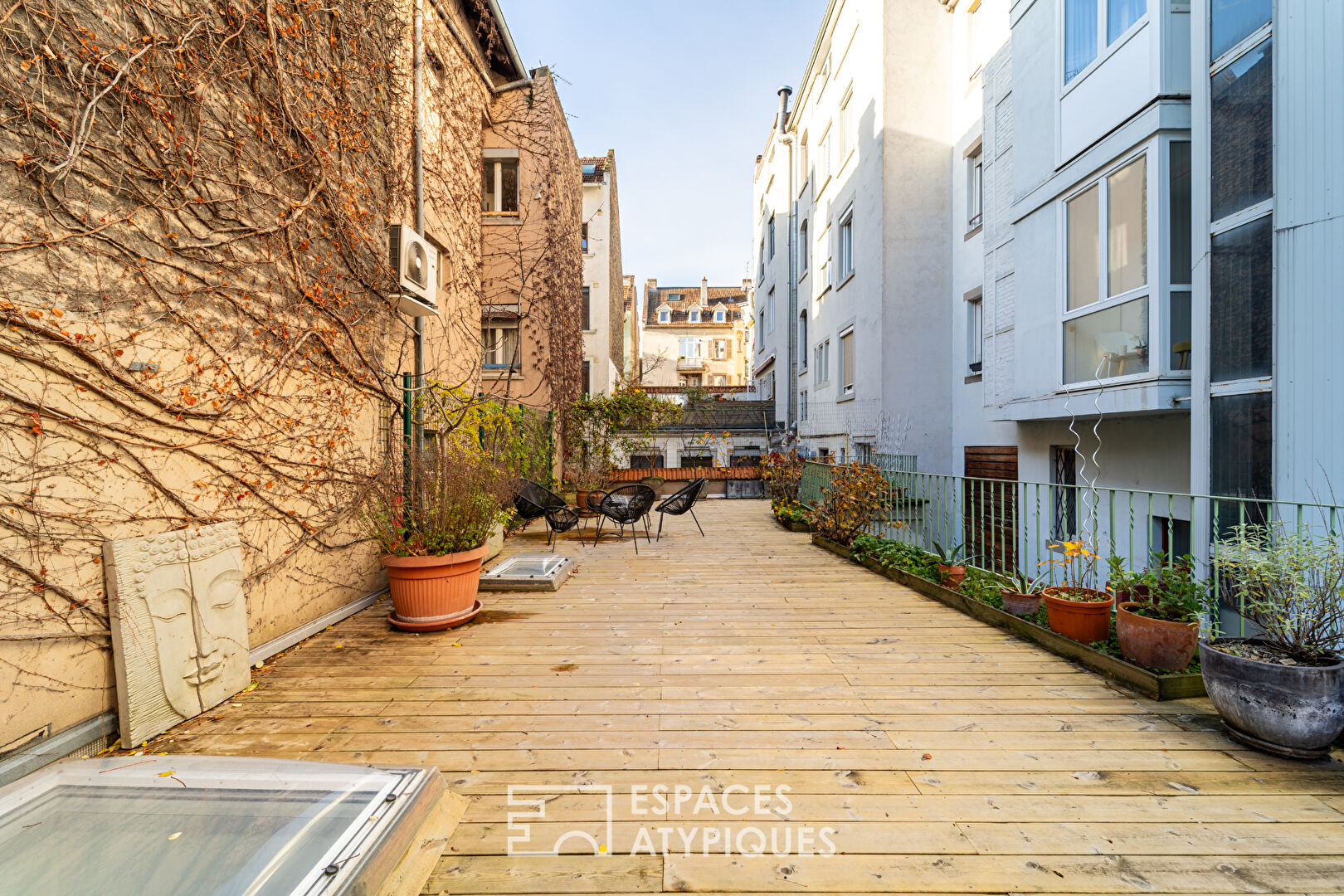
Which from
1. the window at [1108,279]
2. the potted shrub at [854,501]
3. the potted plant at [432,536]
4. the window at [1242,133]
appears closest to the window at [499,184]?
the potted plant at [432,536]

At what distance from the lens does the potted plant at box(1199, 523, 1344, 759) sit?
2170mm

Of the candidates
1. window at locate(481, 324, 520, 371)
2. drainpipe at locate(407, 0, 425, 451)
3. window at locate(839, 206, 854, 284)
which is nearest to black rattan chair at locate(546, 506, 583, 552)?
drainpipe at locate(407, 0, 425, 451)

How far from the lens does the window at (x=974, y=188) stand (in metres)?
8.61

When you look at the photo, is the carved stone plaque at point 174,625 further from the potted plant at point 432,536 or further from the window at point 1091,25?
the window at point 1091,25

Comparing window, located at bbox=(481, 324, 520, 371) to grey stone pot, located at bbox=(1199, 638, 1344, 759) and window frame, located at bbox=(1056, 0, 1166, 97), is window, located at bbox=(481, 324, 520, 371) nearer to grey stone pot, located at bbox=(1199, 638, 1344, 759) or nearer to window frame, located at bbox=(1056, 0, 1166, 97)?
window frame, located at bbox=(1056, 0, 1166, 97)

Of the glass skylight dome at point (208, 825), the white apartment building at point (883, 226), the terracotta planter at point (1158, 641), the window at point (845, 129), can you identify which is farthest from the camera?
the window at point (845, 129)

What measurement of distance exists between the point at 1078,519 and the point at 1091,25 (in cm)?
479

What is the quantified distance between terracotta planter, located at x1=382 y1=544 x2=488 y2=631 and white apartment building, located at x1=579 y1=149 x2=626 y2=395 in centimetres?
1246

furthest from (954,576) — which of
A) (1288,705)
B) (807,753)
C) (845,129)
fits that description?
(845,129)

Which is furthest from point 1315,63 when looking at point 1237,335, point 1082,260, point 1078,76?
point 1078,76

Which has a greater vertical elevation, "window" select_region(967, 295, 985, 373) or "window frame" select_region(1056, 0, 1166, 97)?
"window frame" select_region(1056, 0, 1166, 97)

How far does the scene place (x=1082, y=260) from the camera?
5586 mm

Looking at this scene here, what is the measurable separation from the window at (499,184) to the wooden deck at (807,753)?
761 cm

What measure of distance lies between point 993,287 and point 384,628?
783 centimetres
